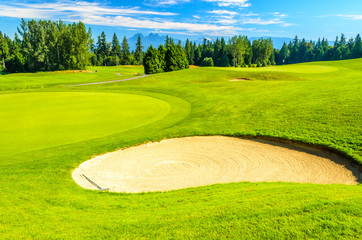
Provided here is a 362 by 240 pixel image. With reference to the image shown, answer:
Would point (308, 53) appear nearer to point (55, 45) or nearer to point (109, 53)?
point (109, 53)

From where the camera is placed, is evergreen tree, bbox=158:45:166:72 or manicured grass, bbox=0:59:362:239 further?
evergreen tree, bbox=158:45:166:72

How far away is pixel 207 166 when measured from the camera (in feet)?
37.3

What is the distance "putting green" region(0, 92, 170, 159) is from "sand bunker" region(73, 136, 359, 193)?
421 centimetres

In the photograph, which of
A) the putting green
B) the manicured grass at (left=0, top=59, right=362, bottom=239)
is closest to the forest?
the putting green

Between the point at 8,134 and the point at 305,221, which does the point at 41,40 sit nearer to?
the point at 8,134

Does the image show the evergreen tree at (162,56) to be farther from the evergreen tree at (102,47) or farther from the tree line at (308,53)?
the tree line at (308,53)

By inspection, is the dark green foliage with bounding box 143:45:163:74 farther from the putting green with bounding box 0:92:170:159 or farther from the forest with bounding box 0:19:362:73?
the putting green with bounding box 0:92:170:159

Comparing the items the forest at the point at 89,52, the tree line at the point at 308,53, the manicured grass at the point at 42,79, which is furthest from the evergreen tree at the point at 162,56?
the tree line at the point at 308,53

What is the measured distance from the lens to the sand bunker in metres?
9.88

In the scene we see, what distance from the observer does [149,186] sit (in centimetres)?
→ 963

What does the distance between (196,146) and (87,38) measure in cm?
8042

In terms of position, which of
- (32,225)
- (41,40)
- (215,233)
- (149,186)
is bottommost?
(149,186)

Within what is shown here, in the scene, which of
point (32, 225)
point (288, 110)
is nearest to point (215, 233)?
point (32, 225)

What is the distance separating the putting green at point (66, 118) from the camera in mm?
14523
